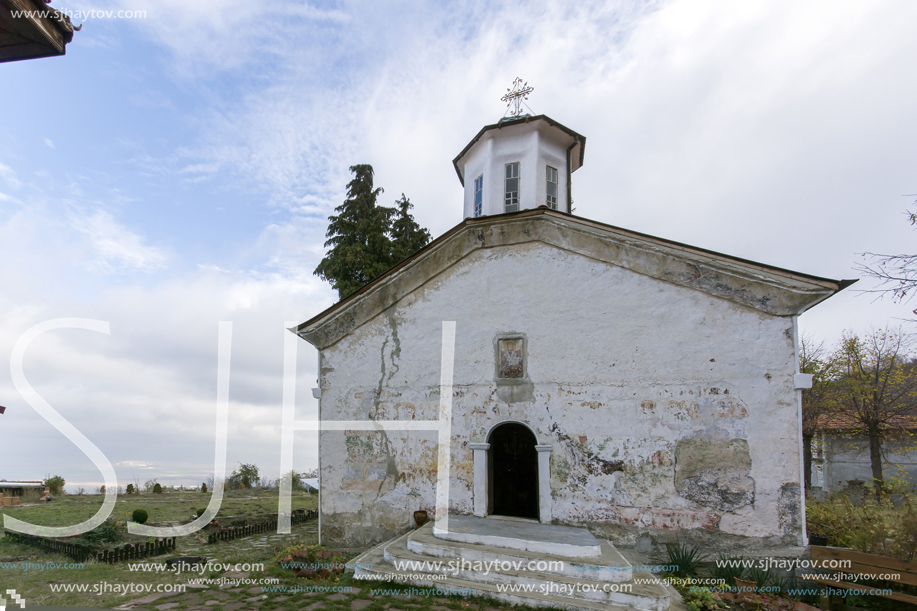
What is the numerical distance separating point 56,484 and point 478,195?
21.7m

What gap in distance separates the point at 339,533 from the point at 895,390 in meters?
17.2

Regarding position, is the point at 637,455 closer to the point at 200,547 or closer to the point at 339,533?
the point at 339,533

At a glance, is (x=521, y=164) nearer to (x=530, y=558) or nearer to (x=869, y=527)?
(x=530, y=558)

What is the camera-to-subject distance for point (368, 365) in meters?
10.3

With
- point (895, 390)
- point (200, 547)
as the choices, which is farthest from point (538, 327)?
point (895, 390)

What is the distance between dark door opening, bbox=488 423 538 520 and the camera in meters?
9.98

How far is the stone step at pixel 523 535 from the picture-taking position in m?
6.92

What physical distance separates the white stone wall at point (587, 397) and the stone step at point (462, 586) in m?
1.96

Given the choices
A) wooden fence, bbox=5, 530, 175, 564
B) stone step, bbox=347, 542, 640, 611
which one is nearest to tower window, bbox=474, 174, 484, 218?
stone step, bbox=347, 542, 640, 611

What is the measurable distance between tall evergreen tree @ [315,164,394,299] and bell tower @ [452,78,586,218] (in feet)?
18.9

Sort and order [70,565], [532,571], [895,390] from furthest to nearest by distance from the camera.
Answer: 1. [895,390]
2. [70,565]
3. [532,571]

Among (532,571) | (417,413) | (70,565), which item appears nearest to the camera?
(532,571)

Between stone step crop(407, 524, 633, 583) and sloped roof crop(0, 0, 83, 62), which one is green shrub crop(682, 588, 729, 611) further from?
sloped roof crop(0, 0, 83, 62)

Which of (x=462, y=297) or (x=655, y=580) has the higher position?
(x=462, y=297)
